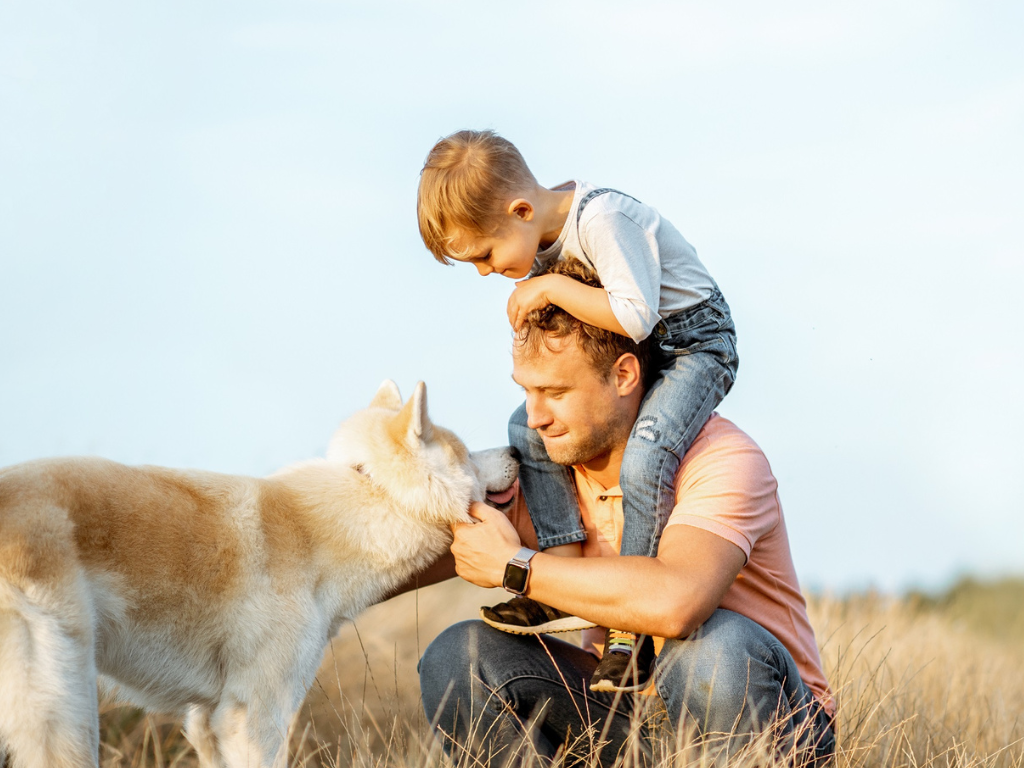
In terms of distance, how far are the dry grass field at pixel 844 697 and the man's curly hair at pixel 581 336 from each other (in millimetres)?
1408

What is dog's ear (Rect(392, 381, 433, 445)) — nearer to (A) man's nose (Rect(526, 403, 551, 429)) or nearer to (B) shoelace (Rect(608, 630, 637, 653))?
(A) man's nose (Rect(526, 403, 551, 429))

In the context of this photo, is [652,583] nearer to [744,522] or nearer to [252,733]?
[744,522]

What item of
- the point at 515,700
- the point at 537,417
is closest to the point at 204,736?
the point at 515,700

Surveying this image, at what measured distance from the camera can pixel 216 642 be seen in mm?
3154

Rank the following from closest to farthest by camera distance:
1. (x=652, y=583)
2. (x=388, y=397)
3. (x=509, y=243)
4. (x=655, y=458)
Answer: (x=652, y=583) < (x=655, y=458) < (x=509, y=243) < (x=388, y=397)

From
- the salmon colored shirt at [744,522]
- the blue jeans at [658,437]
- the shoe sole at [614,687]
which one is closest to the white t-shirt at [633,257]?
the blue jeans at [658,437]

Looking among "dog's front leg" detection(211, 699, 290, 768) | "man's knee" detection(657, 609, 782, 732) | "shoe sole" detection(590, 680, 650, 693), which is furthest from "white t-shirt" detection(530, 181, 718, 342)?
"dog's front leg" detection(211, 699, 290, 768)

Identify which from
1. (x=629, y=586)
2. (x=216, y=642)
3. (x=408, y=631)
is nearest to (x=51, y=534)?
(x=216, y=642)

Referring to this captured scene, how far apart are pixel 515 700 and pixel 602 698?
34 cm

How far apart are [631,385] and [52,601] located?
2.18 metres

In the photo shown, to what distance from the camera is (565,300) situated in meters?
3.43

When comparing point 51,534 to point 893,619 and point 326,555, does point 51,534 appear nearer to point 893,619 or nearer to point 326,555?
point 326,555

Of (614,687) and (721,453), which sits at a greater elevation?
(721,453)

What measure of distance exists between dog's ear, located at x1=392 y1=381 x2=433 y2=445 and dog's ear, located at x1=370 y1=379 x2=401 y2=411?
0.40 m
